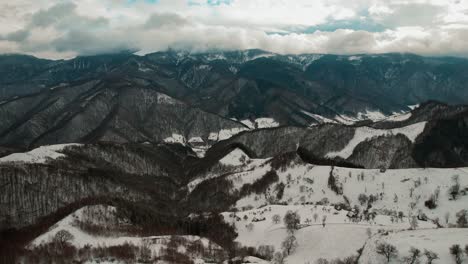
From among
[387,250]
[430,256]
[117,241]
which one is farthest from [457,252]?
[117,241]

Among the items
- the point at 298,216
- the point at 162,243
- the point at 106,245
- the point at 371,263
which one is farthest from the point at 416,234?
the point at 106,245

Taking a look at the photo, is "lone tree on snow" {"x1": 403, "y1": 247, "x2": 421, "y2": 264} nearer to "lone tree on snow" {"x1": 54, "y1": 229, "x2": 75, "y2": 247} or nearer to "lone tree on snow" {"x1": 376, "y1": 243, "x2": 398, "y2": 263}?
"lone tree on snow" {"x1": 376, "y1": 243, "x2": 398, "y2": 263}

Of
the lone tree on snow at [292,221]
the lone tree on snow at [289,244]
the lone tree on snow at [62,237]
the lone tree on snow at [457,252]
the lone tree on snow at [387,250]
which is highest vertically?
the lone tree on snow at [457,252]

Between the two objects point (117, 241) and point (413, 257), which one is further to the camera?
point (117, 241)

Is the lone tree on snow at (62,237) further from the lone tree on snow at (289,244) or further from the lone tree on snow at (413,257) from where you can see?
the lone tree on snow at (413,257)

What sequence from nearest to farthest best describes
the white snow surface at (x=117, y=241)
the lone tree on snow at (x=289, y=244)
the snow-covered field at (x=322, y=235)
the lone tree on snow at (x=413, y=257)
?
1. the lone tree on snow at (x=413, y=257)
2. the snow-covered field at (x=322, y=235)
3. the lone tree on snow at (x=289, y=244)
4. the white snow surface at (x=117, y=241)

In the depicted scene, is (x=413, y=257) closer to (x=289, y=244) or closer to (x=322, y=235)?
(x=322, y=235)

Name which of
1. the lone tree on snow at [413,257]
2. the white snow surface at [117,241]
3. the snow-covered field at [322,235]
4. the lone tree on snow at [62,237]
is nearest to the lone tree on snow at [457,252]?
the lone tree on snow at [413,257]

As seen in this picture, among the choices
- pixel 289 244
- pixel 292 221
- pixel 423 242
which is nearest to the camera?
pixel 423 242

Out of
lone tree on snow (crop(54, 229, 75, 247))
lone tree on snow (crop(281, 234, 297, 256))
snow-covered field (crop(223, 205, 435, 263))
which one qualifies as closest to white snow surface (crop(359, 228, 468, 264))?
snow-covered field (crop(223, 205, 435, 263))
